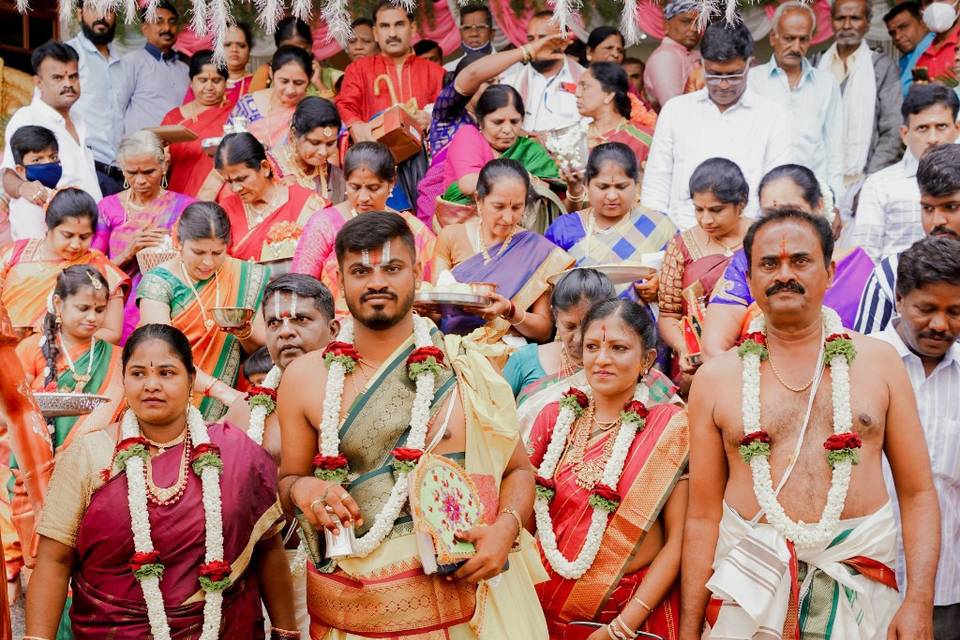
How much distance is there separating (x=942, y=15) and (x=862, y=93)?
67 cm

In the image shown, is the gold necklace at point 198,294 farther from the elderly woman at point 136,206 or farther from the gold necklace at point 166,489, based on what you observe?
the gold necklace at point 166,489

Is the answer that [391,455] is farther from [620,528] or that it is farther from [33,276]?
[33,276]

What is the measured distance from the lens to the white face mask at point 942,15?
296 inches

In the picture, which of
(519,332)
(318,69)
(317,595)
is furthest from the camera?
(318,69)

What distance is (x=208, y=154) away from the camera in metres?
7.75

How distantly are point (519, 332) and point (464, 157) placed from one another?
4.79 ft

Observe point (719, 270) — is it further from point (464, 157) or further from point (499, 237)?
point (464, 157)

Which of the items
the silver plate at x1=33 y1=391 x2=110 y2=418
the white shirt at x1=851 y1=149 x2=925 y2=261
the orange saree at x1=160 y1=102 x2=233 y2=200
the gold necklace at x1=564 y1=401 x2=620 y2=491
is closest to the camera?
the gold necklace at x1=564 y1=401 x2=620 y2=491

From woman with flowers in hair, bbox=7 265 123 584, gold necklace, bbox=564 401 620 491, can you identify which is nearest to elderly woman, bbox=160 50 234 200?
woman with flowers in hair, bbox=7 265 123 584

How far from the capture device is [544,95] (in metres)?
7.71

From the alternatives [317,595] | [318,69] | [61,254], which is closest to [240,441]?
[317,595]

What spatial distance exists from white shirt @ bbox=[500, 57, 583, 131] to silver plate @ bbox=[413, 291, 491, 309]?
9.38 feet

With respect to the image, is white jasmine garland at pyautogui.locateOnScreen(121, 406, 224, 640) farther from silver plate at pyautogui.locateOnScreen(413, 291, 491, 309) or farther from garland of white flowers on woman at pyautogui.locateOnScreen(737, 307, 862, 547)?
garland of white flowers on woman at pyautogui.locateOnScreen(737, 307, 862, 547)

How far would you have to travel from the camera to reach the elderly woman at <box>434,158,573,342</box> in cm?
557
